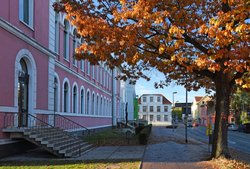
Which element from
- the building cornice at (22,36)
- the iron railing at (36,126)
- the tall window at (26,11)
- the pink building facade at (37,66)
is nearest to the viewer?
the building cornice at (22,36)

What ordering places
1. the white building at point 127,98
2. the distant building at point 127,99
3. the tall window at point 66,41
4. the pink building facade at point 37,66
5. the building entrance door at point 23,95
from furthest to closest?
the white building at point 127,98 < the distant building at point 127,99 < the tall window at point 66,41 < the building entrance door at point 23,95 < the pink building facade at point 37,66

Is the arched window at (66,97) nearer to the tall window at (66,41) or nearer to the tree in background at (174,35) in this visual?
the tall window at (66,41)

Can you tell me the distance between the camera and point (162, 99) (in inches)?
5541

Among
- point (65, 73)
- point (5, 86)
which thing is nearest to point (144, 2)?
point (5, 86)

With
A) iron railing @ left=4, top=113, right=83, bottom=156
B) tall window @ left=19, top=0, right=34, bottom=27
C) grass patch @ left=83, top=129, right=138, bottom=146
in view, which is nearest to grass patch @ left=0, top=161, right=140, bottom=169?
iron railing @ left=4, top=113, right=83, bottom=156

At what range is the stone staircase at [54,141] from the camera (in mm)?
17703

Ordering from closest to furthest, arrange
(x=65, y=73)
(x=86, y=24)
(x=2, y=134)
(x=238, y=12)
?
(x=238, y=12) → (x=86, y=24) → (x=2, y=134) → (x=65, y=73)

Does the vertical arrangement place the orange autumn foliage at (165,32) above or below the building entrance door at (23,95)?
above

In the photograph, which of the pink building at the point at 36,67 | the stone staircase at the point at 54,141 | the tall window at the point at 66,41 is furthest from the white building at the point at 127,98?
the stone staircase at the point at 54,141

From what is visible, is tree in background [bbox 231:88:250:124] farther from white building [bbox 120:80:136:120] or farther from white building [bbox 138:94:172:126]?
white building [bbox 138:94:172:126]

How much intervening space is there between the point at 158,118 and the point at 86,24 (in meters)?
126

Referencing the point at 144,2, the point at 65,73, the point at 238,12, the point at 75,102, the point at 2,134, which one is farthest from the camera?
the point at 75,102

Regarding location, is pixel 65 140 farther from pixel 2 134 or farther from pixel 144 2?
pixel 144 2

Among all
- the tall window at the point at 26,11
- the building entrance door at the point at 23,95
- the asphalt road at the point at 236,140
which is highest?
the tall window at the point at 26,11
